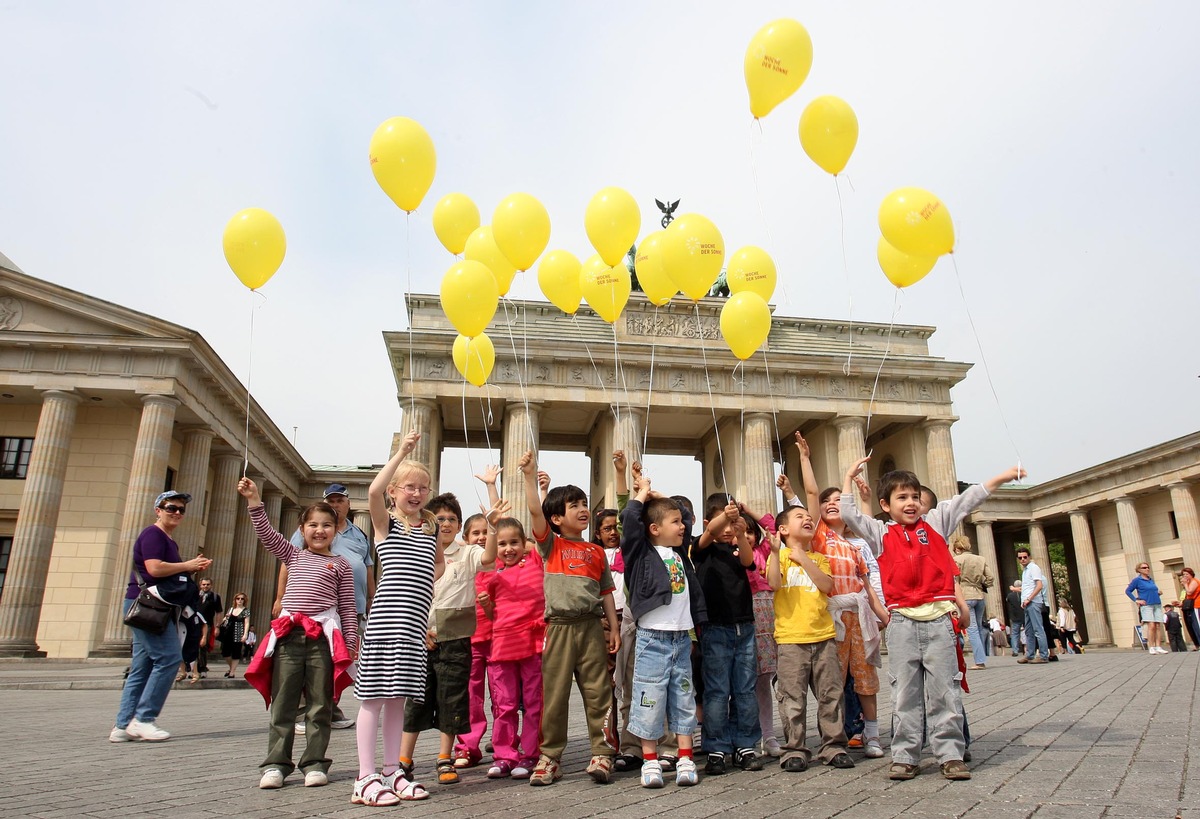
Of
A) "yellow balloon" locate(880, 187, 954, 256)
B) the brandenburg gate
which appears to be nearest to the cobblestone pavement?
"yellow balloon" locate(880, 187, 954, 256)

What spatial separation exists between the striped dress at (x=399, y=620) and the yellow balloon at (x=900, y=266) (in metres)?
5.87

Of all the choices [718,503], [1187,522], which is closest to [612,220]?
[718,503]

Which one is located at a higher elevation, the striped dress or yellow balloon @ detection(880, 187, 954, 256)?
yellow balloon @ detection(880, 187, 954, 256)

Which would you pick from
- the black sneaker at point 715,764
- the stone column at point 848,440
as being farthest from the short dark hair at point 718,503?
the stone column at point 848,440

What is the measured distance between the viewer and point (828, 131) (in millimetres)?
8305

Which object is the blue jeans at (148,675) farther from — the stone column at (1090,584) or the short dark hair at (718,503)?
the stone column at (1090,584)

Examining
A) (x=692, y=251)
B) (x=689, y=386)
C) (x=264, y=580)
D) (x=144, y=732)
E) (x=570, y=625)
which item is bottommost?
(x=144, y=732)

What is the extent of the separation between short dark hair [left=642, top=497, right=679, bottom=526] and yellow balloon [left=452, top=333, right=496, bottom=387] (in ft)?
18.3

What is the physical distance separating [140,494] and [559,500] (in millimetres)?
21947

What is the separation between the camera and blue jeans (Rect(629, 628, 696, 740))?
4.78 m

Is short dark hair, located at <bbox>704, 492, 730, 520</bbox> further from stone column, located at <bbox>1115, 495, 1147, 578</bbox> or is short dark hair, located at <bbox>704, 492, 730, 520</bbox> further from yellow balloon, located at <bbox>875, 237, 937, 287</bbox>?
stone column, located at <bbox>1115, 495, 1147, 578</bbox>

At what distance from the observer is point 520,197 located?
9.24 meters

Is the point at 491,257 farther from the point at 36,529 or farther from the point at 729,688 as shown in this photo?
the point at 36,529

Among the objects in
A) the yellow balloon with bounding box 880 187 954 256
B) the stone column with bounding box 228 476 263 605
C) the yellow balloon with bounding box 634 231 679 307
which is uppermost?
the yellow balloon with bounding box 634 231 679 307
